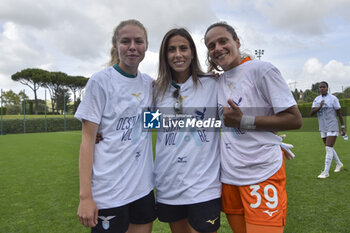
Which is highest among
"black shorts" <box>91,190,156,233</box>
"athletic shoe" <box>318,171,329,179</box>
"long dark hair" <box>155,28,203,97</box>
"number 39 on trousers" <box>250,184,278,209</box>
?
"long dark hair" <box>155,28,203,97</box>

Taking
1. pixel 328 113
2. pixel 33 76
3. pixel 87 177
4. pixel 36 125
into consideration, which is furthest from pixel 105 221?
pixel 33 76

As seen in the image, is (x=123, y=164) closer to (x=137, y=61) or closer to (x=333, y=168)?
(x=137, y=61)

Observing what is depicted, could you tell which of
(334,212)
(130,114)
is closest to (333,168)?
(334,212)

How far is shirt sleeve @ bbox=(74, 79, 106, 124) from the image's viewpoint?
6.26 feet

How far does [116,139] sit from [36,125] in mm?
27906

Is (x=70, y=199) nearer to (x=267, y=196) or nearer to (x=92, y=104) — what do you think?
(x=92, y=104)

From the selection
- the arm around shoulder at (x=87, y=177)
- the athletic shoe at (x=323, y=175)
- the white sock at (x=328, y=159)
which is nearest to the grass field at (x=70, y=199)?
the athletic shoe at (x=323, y=175)

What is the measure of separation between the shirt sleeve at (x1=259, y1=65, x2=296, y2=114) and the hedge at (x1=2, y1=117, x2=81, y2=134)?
90.3 feet

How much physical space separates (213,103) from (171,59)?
0.51m

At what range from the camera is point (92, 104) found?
1.93 meters

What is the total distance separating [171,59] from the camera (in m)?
2.28

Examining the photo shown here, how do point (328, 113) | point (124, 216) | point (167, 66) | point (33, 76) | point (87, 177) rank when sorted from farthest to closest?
1. point (33, 76)
2. point (328, 113)
3. point (167, 66)
4. point (124, 216)
5. point (87, 177)

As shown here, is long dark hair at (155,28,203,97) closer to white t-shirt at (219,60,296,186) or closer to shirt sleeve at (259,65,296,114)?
white t-shirt at (219,60,296,186)

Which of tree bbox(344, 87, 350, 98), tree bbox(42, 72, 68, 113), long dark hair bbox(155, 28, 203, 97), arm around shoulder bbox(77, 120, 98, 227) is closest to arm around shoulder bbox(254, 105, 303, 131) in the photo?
long dark hair bbox(155, 28, 203, 97)
